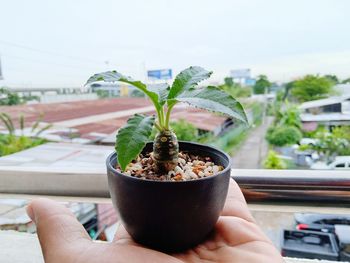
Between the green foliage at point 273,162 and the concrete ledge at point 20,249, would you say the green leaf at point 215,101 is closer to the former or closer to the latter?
the concrete ledge at point 20,249

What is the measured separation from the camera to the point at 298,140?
1.09 meters

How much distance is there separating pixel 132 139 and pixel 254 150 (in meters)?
0.89

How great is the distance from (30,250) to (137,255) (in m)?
0.60

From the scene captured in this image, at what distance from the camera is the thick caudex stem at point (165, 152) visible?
475 mm

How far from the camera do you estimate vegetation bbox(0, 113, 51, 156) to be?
130 cm

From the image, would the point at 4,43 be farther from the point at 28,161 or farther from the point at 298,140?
the point at 298,140

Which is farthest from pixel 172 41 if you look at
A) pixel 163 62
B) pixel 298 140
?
pixel 298 140

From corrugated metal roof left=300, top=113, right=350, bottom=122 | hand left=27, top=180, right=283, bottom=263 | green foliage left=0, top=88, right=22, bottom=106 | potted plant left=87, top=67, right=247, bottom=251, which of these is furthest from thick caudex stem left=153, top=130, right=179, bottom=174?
green foliage left=0, top=88, right=22, bottom=106

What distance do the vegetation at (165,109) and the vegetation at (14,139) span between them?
1034 mm

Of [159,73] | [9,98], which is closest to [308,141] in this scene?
[159,73]

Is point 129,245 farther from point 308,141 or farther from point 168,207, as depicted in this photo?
point 308,141

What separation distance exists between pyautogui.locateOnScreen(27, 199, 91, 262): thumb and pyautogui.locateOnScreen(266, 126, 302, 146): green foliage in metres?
0.85

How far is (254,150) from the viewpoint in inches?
47.3

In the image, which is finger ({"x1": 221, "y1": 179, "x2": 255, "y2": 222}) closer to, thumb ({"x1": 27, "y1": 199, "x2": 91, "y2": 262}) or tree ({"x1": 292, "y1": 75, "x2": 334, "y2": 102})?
thumb ({"x1": 27, "y1": 199, "x2": 91, "y2": 262})
